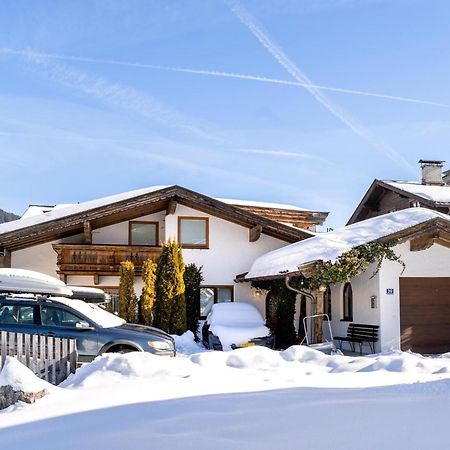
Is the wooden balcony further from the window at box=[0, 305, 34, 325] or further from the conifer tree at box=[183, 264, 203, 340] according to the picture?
the window at box=[0, 305, 34, 325]

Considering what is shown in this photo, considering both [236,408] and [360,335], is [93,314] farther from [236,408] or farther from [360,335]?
[360,335]

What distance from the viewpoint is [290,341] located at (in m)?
19.0

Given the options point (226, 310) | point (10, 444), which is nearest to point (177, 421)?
point (10, 444)

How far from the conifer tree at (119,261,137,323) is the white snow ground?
901 centimetres

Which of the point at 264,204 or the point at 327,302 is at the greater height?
the point at 264,204

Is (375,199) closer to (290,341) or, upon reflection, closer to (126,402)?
(290,341)

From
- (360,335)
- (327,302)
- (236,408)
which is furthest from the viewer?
(327,302)

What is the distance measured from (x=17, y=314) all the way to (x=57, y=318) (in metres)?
0.73

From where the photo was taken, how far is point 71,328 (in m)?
10.7

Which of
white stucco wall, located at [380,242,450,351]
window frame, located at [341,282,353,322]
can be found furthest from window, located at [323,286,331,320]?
white stucco wall, located at [380,242,450,351]

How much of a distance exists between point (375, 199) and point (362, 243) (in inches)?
574

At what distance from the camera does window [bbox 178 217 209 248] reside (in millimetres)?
20016

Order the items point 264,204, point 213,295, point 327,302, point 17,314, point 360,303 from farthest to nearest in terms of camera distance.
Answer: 1. point 264,204
2. point 213,295
3. point 327,302
4. point 360,303
5. point 17,314

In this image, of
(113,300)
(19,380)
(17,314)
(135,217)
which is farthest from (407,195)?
(19,380)
